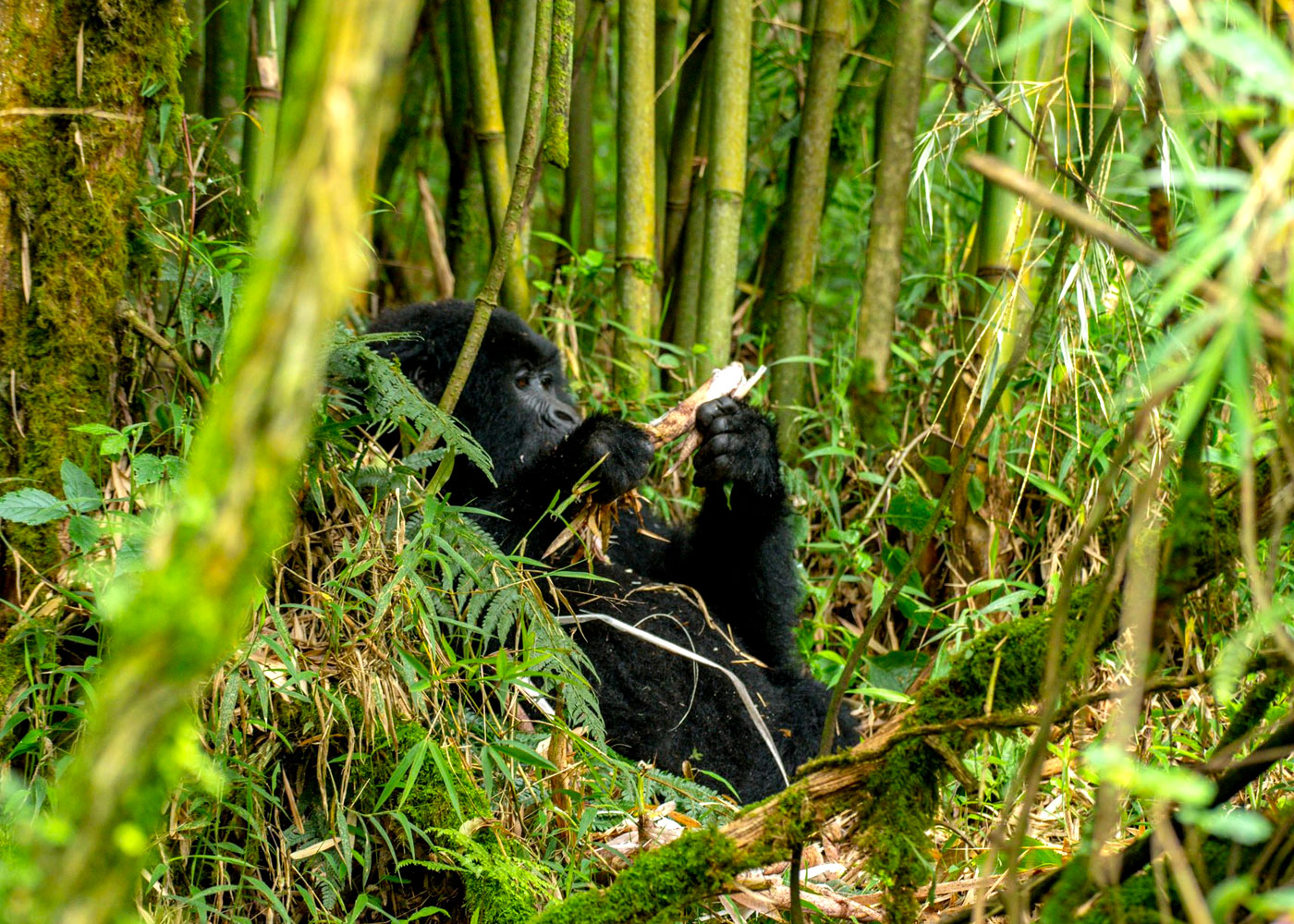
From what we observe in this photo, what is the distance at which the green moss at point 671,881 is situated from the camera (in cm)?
131

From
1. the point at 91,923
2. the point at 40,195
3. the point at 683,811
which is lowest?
the point at 683,811

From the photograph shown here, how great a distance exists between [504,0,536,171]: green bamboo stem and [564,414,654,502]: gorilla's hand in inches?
47.6

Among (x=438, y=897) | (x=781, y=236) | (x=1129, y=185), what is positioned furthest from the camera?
(x=781, y=236)

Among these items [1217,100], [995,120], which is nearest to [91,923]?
[1217,100]

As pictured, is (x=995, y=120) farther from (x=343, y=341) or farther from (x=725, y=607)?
(x=343, y=341)

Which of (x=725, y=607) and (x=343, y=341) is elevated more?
(x=343, y=341)

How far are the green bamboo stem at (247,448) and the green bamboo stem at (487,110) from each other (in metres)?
2.69

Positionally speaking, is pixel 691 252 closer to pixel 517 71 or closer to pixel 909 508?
pixel 517 71

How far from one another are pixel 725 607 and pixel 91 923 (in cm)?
272

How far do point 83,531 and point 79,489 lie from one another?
13cm

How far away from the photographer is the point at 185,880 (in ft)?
5.74

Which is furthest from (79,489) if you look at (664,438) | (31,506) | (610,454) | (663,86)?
(663,86)

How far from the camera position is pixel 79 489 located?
1.92 m

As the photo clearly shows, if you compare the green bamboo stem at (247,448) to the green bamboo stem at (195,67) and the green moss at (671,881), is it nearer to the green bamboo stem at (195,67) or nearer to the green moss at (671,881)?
the green moss at (671,881)
